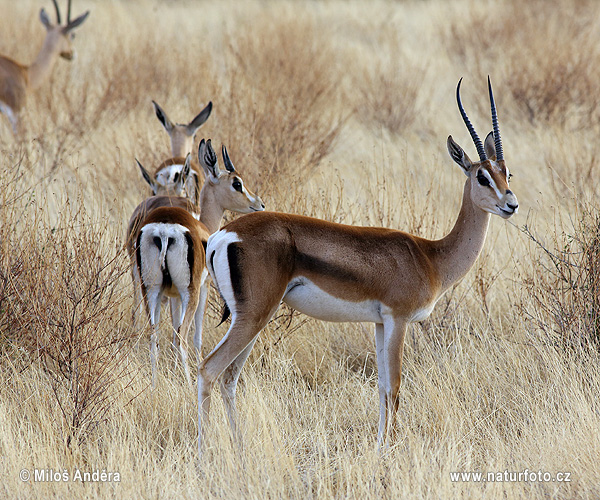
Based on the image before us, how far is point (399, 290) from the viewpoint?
11.4 feet

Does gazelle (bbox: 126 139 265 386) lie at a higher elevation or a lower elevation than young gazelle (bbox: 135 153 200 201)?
lower

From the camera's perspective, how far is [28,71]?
10.1m

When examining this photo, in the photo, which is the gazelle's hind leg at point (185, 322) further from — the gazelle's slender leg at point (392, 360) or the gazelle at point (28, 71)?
the gazelle at point (28, 71)

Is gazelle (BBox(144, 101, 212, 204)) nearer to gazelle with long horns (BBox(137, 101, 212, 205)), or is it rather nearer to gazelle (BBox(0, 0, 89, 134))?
gazelle with long horns (BBox(137, 101, 212, 205))

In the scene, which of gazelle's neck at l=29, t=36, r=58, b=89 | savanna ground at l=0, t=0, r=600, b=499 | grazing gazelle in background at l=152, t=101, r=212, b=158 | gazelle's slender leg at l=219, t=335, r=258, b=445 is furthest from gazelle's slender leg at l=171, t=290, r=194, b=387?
gazelle's neck at l=29, t=36, r=58, b=89

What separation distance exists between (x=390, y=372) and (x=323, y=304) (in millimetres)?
474

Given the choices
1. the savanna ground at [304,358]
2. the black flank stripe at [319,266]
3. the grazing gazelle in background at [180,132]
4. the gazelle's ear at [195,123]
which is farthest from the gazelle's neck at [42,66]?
the black flank stripe at [319,266]

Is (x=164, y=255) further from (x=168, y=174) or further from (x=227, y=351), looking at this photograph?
(x=168, y=174)

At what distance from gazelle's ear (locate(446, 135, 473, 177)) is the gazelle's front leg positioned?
916 mm

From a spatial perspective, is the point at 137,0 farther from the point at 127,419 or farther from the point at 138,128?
the point at 127,419

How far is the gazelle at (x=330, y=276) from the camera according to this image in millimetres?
3275

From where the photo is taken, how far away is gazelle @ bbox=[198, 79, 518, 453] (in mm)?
3275

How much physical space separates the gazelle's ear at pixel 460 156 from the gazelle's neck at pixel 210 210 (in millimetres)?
1643

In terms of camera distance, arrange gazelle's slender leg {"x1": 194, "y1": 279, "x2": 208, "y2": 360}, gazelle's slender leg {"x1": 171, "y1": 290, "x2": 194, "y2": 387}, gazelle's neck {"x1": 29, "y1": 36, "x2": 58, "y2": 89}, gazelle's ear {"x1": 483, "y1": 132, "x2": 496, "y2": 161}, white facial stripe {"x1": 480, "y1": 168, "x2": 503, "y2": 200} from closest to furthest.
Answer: white facial stripe {"x1": 480, "y1": 168, "x2": 503, "y2": 200}, gazelle's ear {"x1": 483, "y1": 132, "x2": 496, "y2": 161}, gazelle's slender leg {"x1": 171, "y1": 290, "x2": 194, "y2": 387}, gazelle's slender leg {"x1": 194, "y1": 279, "x2": 208, "y2": 360}, gazelle's neck {"x1": 29, "y1": 36, "x2": 58, "y2": 89}
